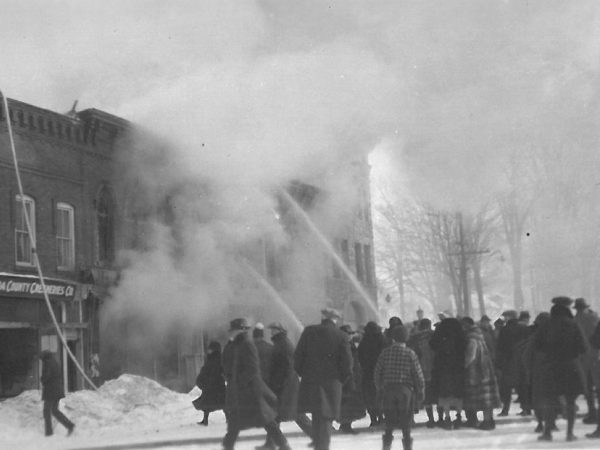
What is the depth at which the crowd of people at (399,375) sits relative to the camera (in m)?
9.01

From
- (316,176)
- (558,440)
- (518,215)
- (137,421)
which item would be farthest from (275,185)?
(558,440)

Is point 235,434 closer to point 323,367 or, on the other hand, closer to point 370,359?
point 323,367

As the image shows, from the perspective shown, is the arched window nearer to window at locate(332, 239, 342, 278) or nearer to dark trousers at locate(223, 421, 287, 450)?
dark trousers at locate(223, 421, 287, 450)

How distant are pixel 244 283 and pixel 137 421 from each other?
10.5 metres

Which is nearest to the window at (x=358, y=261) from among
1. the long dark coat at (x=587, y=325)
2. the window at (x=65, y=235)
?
the window at (x=65, y=235)

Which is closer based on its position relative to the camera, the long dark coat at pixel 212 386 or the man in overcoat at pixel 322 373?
the man in overcoat at pixel 322 373

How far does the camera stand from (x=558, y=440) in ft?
33.1

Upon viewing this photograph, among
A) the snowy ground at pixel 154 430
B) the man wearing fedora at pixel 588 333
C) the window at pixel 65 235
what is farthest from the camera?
the window at pixel 65 235

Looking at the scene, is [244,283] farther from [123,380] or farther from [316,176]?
[123,380]

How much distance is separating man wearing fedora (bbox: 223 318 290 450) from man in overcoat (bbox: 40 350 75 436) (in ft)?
18.4

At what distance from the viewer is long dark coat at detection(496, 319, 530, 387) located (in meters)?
13.7

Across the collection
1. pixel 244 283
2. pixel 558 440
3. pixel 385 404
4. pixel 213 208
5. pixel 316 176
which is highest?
pixel 316 176

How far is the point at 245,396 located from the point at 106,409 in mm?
8661

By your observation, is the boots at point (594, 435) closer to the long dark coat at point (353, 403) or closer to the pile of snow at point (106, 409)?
the long dark coat at point (353, 403)
